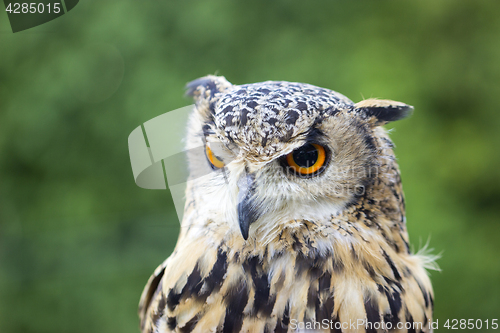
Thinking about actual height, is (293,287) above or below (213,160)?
below

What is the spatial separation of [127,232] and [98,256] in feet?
0.77

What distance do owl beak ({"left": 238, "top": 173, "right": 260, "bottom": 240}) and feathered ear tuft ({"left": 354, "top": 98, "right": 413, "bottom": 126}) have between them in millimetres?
314

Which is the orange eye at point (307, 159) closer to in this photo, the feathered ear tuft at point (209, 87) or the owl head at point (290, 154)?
the owl head at point (290, 154)

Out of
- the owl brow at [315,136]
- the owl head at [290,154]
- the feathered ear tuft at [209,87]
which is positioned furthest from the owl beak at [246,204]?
the feathered ear tuft at [209,87]

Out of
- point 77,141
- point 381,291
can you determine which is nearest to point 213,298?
point 381,291

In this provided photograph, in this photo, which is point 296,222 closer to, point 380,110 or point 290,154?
point 290,154

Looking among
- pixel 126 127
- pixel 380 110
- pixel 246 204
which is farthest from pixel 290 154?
pixel 126 127

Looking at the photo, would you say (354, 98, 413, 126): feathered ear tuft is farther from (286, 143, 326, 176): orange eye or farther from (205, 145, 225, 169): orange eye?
(205, 145, 225, 169): orange eye

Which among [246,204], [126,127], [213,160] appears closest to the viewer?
[246,204]

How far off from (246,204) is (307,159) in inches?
6.7

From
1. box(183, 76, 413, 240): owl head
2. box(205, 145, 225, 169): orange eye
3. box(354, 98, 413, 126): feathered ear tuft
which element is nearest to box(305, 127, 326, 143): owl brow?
box(183, 76, 413, 240): owl head

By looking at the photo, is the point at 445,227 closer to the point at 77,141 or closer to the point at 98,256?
the point at 98,256

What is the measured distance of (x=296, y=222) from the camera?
88cm

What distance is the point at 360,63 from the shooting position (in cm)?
214
